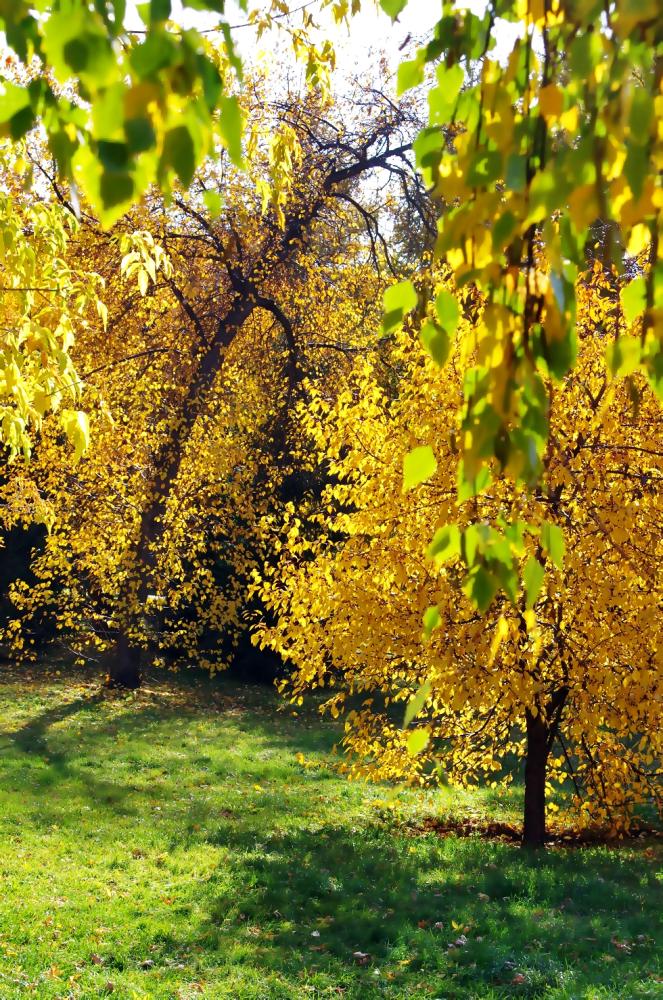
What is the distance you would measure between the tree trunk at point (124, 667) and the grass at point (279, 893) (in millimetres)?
4321

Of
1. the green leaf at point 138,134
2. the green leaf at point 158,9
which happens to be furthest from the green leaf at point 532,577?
the green leaf at point 158,9

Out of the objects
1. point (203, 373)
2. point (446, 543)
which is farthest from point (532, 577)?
point (203, 373)

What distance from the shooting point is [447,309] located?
1890mm

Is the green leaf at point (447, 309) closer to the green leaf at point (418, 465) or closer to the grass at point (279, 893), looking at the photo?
the green leaf at point (418, 465)

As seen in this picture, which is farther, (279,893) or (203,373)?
(203,373)

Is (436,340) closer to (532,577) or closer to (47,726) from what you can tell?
(532,577)

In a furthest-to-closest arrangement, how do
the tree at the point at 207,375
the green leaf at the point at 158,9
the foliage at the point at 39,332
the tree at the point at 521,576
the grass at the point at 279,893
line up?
the tree at the point at 207,375
the tree at the point at 521,576
the grass at the point at 279,893
the foliage at the point at 39,332
the green leaf at the point at 158,9

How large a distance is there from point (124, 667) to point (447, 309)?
1570 centimetres

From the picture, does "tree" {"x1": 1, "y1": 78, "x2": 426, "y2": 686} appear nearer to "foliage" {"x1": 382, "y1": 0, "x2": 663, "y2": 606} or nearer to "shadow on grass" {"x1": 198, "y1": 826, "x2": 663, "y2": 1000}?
"shadow on grass" {"x1": 198, "y1": 826, "x2": 663, "y2": 1000}

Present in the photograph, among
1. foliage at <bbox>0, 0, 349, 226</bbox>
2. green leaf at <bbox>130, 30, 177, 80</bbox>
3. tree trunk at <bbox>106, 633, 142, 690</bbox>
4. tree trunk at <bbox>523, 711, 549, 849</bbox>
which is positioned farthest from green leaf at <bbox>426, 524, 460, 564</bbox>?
tree trunk at <bbox>106, 633, 142, 690</bbox>

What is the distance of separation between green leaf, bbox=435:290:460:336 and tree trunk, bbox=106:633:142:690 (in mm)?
15408

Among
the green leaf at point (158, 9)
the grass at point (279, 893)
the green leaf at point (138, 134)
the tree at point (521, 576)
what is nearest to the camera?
the green leaf at point (138, 134)

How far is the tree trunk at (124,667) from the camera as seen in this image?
54.9 ft

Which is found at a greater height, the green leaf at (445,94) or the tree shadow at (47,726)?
the green leaf at (445,94)
